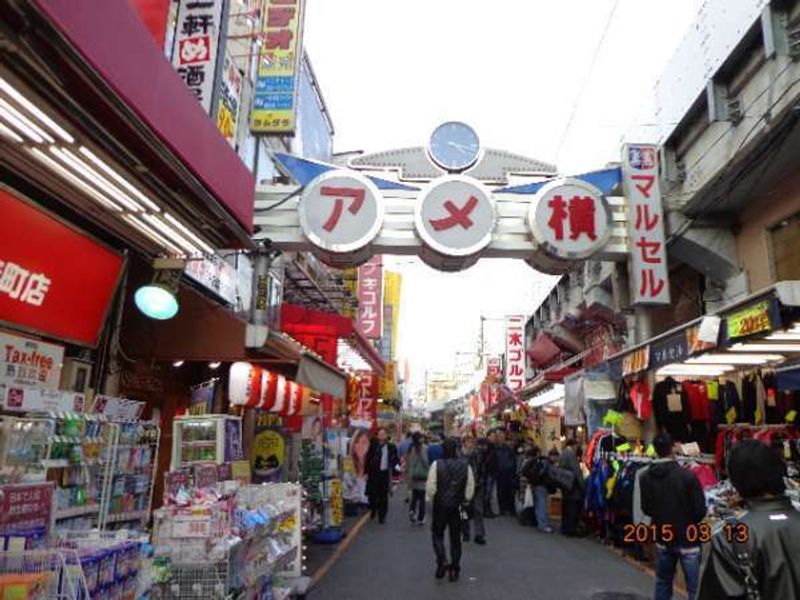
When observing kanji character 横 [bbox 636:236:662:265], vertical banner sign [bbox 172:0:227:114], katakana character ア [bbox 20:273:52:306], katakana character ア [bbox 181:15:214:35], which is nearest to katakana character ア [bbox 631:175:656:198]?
kanji character 横 [bbox 636:236:662:265]

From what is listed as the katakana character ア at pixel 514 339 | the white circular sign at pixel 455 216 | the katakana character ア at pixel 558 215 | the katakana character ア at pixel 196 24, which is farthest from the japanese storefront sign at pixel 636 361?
the katakana character ア at pixel 514 339

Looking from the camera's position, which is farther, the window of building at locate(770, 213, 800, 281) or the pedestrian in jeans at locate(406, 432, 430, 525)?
the pedestrian in jeans at locate(406, 432, 430, 525)

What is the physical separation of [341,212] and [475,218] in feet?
8.44

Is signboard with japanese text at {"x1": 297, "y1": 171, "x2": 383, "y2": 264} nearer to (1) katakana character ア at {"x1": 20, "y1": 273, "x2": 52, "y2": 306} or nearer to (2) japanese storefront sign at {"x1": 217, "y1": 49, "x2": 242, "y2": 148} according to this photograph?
(2) japanese storefront sign at {"x1": 217, "y1": 49, "x2": 242, "y2": 148}

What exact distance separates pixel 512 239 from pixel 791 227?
15.1 feet

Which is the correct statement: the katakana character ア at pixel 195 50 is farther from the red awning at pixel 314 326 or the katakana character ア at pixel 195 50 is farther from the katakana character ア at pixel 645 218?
the katakana character ア at pixel 645 218

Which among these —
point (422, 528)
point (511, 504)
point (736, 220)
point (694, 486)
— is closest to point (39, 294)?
point (694, 486)

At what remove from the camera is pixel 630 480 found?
32.3ft

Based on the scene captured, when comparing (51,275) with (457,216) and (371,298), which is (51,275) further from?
(371,298)

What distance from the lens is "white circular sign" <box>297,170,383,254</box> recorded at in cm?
1188

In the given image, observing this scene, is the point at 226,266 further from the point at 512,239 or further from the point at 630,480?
the point at 630,480

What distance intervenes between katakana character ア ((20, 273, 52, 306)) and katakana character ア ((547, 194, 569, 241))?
867 cm

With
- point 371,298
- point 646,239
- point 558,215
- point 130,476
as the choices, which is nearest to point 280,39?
point 558,215

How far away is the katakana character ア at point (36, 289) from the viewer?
6.26m
